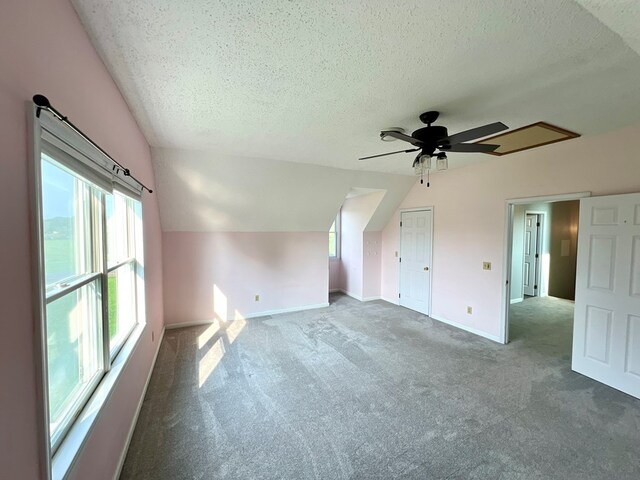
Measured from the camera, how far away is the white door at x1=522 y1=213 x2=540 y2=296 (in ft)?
18.6

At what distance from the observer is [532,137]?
2744 millimetres

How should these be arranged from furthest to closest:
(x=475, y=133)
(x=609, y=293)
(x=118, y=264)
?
(x=609, y=293) < (x=118, y=264) < (x=475, y=133)

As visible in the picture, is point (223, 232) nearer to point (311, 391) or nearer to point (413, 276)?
point (311, 391)

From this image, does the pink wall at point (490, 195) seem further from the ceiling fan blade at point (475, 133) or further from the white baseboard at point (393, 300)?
the ceiling fan blade at point (475, 133)

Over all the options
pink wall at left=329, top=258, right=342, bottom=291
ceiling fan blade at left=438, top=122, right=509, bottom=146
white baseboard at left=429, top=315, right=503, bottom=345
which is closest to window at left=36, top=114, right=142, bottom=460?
ceiling fan blade at left=438, top=122, right=509, bottom=146

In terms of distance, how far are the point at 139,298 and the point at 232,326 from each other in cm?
183

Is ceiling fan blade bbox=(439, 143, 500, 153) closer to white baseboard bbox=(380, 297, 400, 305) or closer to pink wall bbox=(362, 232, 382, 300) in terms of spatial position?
pink wall bbox=(362, 232, 382, 300)

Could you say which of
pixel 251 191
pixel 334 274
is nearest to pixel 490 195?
pixel 251 191

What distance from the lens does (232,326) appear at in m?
4.25

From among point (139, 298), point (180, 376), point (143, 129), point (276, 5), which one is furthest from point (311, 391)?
point (143, 129)

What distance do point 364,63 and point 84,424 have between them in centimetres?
239

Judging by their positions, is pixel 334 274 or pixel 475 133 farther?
pixel 334 274

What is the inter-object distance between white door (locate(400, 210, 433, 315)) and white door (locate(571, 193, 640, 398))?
6.64 ft

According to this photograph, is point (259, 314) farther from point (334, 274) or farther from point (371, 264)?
point (371, 264)
